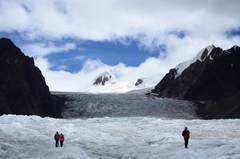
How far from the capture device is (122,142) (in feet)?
157

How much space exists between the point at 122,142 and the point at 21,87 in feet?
235

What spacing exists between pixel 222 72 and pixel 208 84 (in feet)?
19.5

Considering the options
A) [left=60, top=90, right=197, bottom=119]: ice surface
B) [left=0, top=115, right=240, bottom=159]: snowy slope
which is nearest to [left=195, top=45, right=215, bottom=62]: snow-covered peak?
[left=60, top=90, right=197, bottom=119]: ice surface

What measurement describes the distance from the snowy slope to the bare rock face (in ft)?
141

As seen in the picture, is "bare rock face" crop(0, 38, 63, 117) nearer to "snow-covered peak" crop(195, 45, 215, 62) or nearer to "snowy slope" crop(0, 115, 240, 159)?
"snowy slope" crop(0, 115, 240, 159)

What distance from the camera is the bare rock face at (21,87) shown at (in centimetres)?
11050

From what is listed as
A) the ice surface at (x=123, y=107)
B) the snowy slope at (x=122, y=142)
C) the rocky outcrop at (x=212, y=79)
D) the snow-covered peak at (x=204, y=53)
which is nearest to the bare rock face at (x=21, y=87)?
the ice surface at (x=123, y=107)

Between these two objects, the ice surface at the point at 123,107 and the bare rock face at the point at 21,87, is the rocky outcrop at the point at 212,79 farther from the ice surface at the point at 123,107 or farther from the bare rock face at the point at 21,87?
the bare rock face at the point at 21,87

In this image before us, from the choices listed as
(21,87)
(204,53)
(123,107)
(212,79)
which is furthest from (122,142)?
(204,53)

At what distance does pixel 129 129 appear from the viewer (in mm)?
60969

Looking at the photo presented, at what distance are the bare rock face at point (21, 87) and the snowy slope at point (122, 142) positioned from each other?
4285 cm

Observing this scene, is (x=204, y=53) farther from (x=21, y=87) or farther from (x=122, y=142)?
(x=122, y=142)

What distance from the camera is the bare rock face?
110500mm

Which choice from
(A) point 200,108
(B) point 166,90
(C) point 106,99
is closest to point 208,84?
(B) point 166,90
